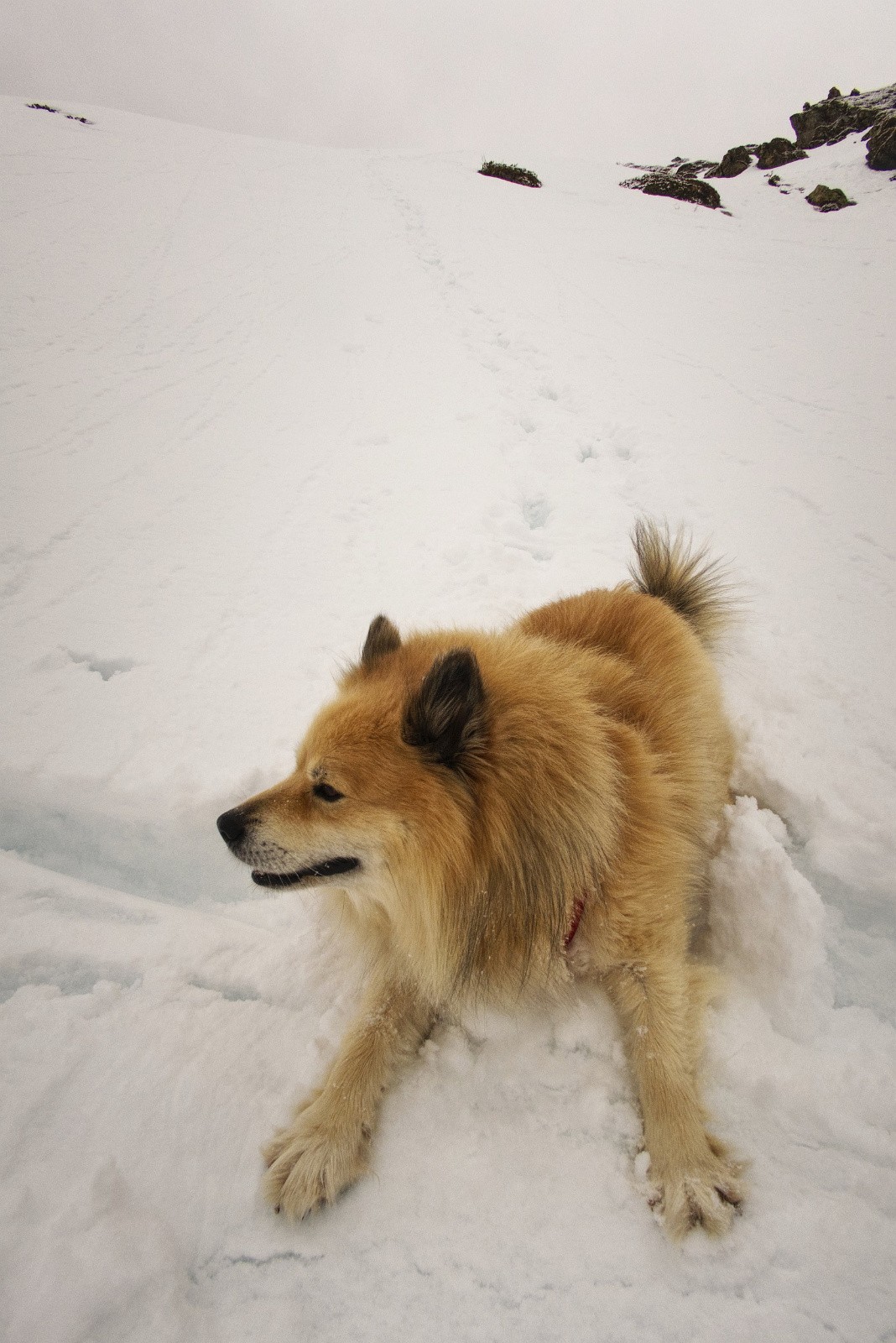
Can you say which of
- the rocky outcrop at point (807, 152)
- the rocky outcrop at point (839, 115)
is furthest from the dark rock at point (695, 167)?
the rocky outcrop at point (839, 115)

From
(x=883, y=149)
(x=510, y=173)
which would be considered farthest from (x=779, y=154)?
(x=510, y=173)

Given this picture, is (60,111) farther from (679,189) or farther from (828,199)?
(828,199)

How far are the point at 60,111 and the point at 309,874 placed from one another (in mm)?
22726

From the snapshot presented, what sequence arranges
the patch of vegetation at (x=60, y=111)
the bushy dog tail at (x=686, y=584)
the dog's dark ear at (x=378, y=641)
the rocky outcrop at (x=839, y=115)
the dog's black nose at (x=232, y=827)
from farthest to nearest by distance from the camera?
the rocky outcrop at (x=839, y=115) → the patch of vegetation at (x=60, y=111) → the bushy dog tail at (x=686, y=584) → the dog's dark ear at (x=378, y=641) → the dog's black nose at (x=232, y=827)

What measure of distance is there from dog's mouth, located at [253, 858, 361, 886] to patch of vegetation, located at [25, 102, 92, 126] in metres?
20.2

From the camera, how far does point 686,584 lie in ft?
8.39

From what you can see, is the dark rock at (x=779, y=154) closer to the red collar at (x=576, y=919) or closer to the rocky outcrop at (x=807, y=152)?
the rocky outcrop at (x=807, y=152)

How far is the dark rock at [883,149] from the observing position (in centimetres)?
1636

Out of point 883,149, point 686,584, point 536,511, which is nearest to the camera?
point 686,584

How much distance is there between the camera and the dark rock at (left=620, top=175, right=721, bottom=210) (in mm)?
15812

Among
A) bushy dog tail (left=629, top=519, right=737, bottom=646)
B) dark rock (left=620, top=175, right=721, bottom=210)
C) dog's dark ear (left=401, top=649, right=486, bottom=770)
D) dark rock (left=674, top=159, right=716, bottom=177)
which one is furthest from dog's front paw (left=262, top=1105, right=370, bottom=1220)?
dark rock (left=674, top=159, right=716, bottom=177)

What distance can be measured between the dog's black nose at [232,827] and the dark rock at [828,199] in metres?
20.5

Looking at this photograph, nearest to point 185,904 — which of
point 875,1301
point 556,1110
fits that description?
point 556,1110

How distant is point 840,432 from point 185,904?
525 cm
